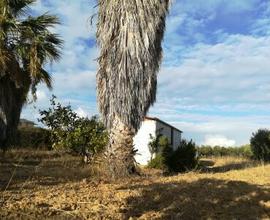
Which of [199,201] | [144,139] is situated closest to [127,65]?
[199,201]

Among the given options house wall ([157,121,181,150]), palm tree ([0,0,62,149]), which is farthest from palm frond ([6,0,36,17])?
house wall ([157,121,181,150])

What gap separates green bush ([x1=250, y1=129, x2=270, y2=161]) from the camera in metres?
28.6

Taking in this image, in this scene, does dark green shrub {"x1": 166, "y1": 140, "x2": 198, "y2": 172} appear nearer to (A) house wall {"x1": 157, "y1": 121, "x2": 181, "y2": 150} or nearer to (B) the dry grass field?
(B) the dry grass field

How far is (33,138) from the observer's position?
30.5 m

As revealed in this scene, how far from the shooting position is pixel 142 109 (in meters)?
14.1

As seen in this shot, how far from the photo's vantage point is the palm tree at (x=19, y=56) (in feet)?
62.0

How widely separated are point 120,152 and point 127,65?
7.57ft

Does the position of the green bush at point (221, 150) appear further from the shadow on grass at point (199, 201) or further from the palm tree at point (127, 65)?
the shadow on grass at point (199, 201)

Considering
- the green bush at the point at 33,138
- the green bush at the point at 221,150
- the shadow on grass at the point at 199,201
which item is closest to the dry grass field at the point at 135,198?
the shadow on grass at the point at 199,201

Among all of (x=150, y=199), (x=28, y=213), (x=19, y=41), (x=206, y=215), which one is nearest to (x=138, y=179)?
(x=150, y=199)

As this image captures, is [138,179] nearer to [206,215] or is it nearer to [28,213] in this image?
[206,215]

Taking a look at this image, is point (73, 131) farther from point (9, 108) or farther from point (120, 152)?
point (120, 152)

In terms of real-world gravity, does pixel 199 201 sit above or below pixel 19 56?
below

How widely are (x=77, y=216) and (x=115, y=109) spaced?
19.0 feet
